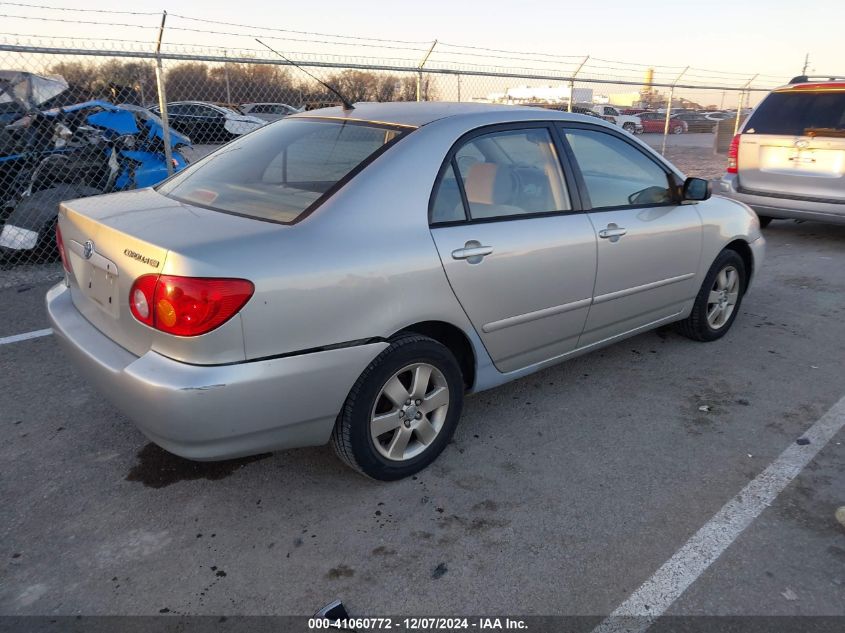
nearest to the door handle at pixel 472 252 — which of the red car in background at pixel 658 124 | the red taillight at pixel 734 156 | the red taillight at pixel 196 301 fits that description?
the red taillight at pixel 196 301

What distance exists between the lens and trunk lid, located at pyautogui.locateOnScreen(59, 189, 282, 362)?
225 centimetres

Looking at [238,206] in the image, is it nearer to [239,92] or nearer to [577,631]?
[577,631]

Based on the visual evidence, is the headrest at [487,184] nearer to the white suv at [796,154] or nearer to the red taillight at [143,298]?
the red taillight at [143,298]

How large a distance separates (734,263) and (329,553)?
3517 millimetres

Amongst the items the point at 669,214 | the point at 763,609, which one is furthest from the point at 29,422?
the point at 669,214

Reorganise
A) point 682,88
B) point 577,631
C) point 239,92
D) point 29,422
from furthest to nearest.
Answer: point 682,88 → point 239,92 → point 29,422 → point 577,631

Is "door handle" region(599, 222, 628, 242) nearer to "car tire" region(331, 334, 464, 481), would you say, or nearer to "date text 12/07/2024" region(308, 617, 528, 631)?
"car tire" region(331, 334, 464, 481)

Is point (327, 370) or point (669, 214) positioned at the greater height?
point (669, 214)

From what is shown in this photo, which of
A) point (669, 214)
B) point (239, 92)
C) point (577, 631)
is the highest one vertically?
point (239, 92)

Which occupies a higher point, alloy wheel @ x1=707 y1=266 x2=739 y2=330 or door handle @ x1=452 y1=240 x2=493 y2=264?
door handle @ x1=452 y1=240 x2=493 y2=264

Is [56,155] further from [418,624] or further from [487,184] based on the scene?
[418,624]

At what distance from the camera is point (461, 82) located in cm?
837

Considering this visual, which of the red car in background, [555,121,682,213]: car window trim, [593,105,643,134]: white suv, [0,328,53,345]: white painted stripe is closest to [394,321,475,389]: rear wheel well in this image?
[555,121,682,213]: car window trim

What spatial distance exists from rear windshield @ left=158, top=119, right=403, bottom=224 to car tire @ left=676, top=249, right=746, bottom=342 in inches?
101
